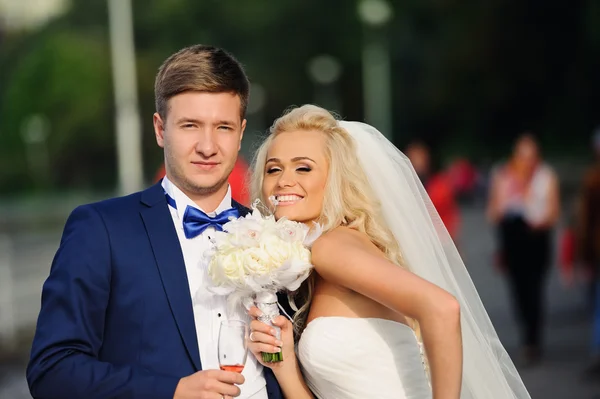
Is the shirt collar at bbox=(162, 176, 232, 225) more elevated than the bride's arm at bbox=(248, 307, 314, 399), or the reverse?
the shirt collar at bbox=(162, 176, 232, 225)

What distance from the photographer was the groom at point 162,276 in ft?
9.40

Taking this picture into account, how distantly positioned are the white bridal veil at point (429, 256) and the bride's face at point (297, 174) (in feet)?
0.85

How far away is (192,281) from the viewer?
3230 millimetres

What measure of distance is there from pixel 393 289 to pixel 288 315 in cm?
64

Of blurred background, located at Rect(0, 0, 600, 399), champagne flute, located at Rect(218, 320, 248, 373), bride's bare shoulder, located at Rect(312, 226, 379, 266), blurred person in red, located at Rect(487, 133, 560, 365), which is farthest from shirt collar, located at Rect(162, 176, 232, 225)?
blurred person in red, located at Rect(487, 133, 560, 365)

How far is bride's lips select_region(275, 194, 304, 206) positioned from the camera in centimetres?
371

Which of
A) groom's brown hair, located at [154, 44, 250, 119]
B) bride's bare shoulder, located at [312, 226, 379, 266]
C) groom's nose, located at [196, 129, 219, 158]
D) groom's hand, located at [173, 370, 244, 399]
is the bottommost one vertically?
groom's hand, located at [173, 370, 244, 399]

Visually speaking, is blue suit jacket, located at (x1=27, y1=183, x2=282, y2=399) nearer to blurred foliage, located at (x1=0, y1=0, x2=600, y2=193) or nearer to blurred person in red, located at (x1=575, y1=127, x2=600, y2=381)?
blurred person in red, located at (x1=575, y1=127, x2=600, y2=381)

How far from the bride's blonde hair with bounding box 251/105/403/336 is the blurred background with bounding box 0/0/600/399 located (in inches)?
190

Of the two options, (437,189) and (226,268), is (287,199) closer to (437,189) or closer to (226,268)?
(226,268)

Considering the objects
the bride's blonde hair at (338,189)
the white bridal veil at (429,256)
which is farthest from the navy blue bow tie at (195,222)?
the white bridal veil at (429,256)

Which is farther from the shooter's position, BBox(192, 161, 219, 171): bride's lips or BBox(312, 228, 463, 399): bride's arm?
BBox(192, 161, 219, 171): bride's lips

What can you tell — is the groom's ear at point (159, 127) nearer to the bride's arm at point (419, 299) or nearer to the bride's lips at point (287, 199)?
the bride's lips at point (287, 199)

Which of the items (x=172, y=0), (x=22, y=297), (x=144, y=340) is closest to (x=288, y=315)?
(x=144, y=340)
